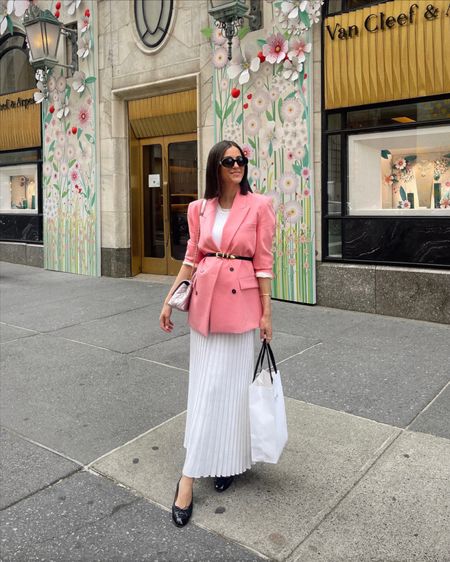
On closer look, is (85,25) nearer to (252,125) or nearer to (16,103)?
(16,103)

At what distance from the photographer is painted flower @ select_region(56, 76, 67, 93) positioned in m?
10.6

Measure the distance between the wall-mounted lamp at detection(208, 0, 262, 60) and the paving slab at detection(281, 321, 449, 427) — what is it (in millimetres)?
4505

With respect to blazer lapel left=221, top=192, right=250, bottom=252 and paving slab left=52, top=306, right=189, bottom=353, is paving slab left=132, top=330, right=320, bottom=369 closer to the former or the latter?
paving slab left=52, top=306, right=189, bottom=353

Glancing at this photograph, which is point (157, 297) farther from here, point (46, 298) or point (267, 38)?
point (267, 38)

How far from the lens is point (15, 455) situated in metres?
3.55

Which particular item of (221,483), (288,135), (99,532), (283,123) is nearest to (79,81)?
(283,123)

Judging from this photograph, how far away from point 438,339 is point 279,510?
375cm

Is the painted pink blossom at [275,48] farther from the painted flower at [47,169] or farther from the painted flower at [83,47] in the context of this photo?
the painted flower at [47,169]

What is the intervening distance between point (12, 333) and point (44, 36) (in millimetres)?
6091

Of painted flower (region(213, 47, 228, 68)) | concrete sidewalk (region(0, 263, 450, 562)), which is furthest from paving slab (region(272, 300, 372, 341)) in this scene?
painted flower (region(213, 47, 228, 68))

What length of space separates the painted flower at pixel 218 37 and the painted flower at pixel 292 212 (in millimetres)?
2666

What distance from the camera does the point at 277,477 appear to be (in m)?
3.20

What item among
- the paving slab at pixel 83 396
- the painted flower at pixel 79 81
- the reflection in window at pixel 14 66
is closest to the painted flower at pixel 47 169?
the painted flower at pixel 79 81

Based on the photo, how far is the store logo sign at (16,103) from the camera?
37.9 ft
